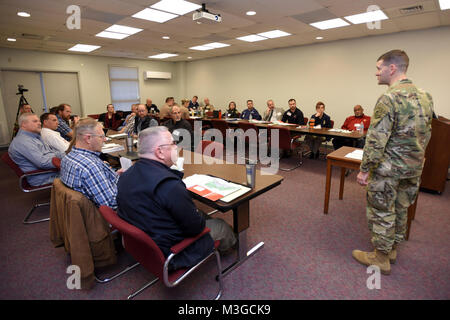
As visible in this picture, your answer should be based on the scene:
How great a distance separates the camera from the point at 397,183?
1.86 m

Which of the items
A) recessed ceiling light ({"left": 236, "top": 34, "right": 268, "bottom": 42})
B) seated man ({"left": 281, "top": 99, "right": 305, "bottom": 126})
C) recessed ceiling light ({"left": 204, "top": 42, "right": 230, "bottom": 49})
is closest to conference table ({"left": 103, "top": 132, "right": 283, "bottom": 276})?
seated man ({"left": 281, "top": 99, "right": 305, "bottom": 126})

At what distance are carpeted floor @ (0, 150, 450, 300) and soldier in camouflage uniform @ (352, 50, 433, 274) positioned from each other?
0.32 metres

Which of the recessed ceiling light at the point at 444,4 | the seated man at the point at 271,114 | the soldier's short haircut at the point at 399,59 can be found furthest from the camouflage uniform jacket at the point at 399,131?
the seated man at the point at 271,114

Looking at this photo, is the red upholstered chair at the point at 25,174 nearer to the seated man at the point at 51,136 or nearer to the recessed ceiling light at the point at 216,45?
the seated man at the point at 51,136

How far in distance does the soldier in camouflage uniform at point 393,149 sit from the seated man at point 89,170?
1.89 metres

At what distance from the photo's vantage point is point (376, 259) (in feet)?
6.72

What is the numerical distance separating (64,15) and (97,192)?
3901 mm

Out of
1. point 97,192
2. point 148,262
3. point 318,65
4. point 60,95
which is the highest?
point 318,65

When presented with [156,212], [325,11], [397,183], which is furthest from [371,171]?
[325,11]

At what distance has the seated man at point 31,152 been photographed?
2781 millimetres

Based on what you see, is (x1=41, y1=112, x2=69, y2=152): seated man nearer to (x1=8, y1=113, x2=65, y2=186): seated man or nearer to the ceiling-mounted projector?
(x1=8, y1=113, x2=65, y2=186): seated man

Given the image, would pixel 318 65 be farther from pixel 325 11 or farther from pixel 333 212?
pixel 333 212

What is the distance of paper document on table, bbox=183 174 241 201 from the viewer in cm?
172

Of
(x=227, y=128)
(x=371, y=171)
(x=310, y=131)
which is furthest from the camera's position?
(x=227, y=128)
